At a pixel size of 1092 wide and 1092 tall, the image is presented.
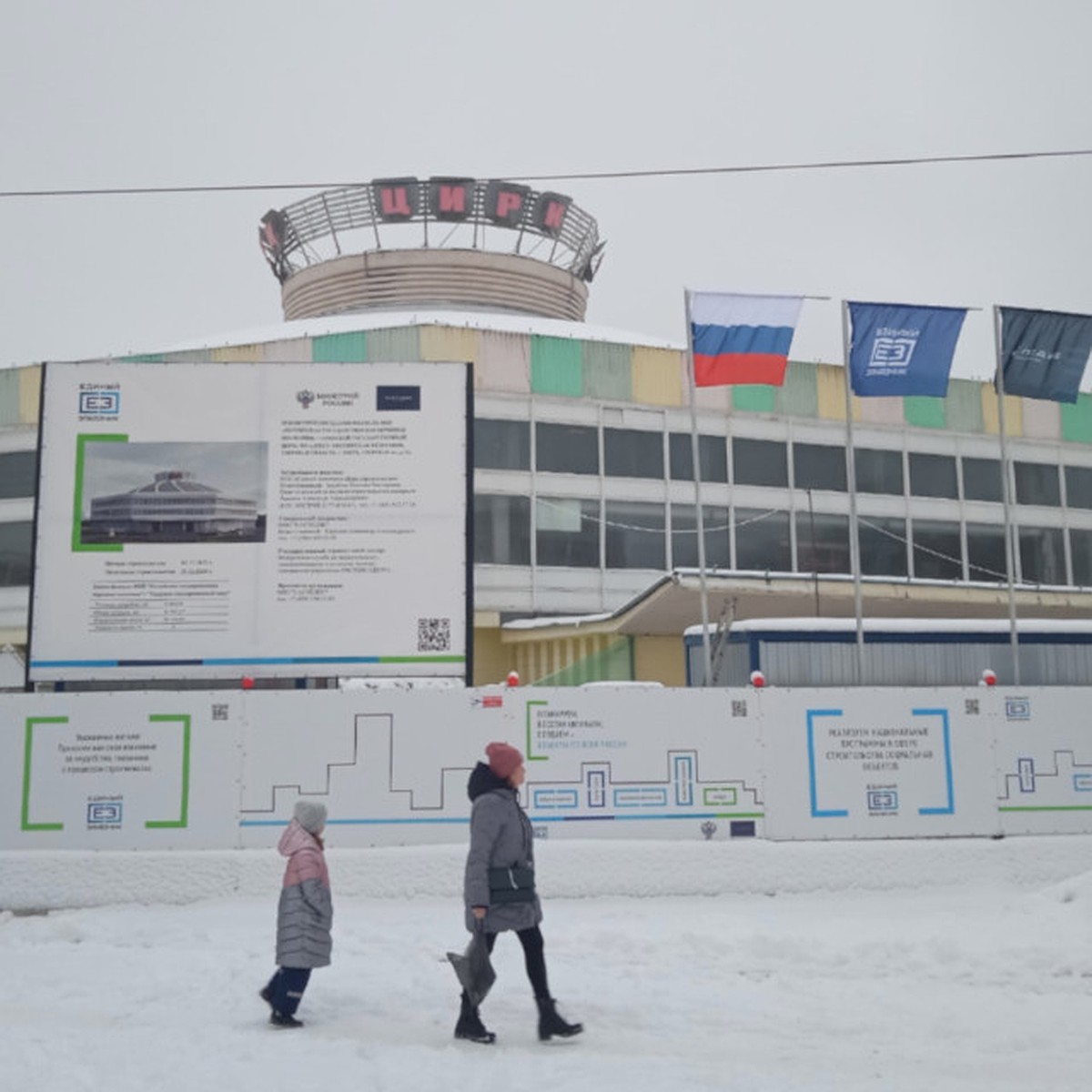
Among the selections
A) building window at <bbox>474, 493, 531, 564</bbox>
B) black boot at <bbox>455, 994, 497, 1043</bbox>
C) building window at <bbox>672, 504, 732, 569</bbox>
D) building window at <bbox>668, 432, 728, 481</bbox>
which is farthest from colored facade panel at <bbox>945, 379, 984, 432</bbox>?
black boot at <bbox>455, 994, 497, 1043</bbox>

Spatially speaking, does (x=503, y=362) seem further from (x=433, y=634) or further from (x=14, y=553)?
(x=433, y=634)

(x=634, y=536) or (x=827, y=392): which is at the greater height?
(x=827, y=392)

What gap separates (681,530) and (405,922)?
26.3m

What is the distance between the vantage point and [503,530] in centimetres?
3631

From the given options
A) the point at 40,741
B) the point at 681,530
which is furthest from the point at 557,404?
the point at 40,741

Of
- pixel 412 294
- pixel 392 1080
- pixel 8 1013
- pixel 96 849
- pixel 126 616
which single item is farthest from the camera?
pixel 412 294

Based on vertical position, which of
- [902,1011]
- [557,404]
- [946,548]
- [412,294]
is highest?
[412,294]

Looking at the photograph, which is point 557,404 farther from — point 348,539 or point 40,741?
point 40,741

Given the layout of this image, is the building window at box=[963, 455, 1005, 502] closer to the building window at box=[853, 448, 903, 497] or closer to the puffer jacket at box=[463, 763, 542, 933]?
the building window at box=[853, 448, 903, 497]

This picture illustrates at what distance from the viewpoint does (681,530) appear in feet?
124

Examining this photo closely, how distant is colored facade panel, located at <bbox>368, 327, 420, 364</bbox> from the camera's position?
36219mm

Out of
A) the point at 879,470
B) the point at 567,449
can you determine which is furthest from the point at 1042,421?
the point at 567,449

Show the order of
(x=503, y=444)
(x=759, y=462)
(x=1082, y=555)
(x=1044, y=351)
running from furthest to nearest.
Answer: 1. (x=1082, y=555)
2. (x=759, y=462)
3. (x=503, y=444)
4. (x=1044, y=351)

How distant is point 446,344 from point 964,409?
1648 cm
